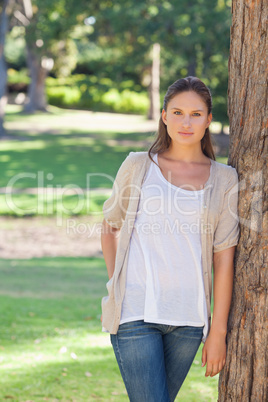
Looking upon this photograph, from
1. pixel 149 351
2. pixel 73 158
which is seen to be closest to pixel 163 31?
pixel 73 158

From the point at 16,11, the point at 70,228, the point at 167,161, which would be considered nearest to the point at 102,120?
the point at 16,11

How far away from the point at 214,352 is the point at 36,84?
104 feet

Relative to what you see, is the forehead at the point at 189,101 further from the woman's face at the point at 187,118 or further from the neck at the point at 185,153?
the neck at the point at 185,153

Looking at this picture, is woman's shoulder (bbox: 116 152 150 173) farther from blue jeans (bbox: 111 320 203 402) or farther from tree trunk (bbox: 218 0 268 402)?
blue jeans (bbox: 111 320 203 402)

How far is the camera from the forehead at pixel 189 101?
7.97ft

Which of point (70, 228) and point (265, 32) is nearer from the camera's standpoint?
point (265, 32)

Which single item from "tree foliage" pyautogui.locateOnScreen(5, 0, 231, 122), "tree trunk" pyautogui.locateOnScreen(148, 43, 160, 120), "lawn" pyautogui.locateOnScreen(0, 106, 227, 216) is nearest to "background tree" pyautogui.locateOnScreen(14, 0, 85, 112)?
"tree foliage" pyautogui.locateOnScreen(5, 0, 231, 122)

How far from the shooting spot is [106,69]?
20797 mm

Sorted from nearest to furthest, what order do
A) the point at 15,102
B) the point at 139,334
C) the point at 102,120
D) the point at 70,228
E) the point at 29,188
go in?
the point at 139,334 < the point at 70,228 < the point at 29,188 < the point at 102,120 < the point at 15,102

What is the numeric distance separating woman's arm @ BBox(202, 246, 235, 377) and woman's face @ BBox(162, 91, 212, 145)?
1.71 feet

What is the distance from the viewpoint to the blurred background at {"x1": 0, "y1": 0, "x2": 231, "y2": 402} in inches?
164

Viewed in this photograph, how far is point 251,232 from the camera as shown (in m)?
2.38

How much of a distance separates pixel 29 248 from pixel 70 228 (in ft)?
5.82

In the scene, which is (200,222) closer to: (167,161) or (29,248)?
(167,161)
